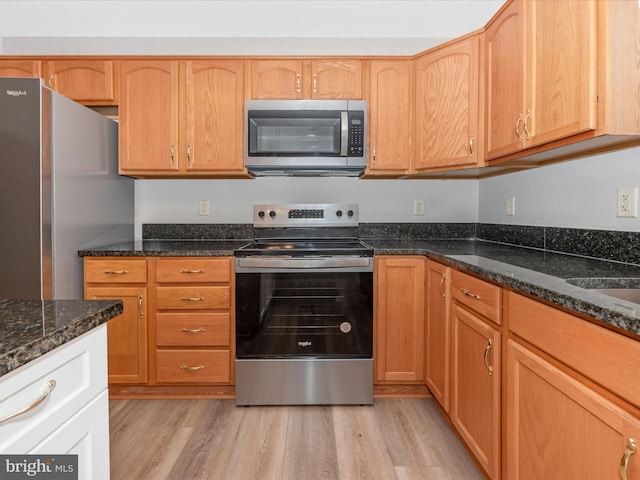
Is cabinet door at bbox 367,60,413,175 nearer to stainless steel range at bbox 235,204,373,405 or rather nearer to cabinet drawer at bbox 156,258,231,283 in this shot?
stainless steel range at bbox 235,204,373,405

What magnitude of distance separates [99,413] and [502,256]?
171cm

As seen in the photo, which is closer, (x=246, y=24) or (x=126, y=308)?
(x=126, y=308)

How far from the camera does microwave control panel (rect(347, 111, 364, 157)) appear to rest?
2.46m

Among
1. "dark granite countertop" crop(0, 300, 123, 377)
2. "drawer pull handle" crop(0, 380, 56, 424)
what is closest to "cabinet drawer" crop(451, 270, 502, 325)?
"dark granite countertop" crop(0, 300, 123, 377)

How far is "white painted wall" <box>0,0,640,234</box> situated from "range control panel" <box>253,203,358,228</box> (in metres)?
0.12

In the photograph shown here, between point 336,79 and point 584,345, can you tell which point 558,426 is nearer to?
point 584,345

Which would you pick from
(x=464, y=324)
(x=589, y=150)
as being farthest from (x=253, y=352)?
(x=589, y=150)

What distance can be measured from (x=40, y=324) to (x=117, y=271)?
5.43 feet

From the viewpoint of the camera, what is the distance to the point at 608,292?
119 centimetres

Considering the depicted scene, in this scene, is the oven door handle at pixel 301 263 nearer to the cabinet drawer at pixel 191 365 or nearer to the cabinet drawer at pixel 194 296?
the cabinet drawer at pixel 194 296

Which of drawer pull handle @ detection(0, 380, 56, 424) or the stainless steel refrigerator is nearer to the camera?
drawer pull handle @ detection(0, 380, 56, 424)

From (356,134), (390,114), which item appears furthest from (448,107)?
(356,134)

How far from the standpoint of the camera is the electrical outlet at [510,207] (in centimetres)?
244

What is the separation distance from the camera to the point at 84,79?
2.51 meters
